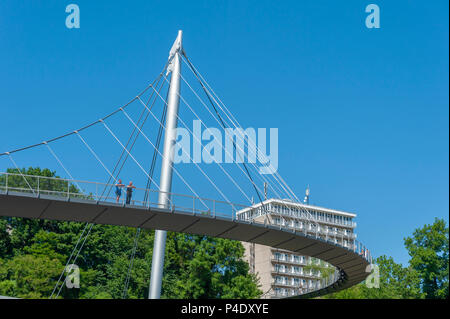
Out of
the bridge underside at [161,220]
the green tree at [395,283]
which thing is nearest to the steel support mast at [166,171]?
the bridge underside at [161,220]

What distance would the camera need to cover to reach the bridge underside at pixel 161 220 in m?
32.2

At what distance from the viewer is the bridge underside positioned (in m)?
32.2

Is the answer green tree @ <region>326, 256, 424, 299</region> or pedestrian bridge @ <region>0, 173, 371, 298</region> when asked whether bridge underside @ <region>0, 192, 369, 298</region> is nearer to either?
pedestrian bridge @ <region>0, 173, 371, 298</region>

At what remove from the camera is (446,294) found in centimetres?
7100

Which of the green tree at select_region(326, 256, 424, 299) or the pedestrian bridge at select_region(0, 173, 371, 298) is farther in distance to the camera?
the green tree at select_region(326, 256, 424, 299)

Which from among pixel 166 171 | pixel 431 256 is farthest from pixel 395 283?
pixel 166 171

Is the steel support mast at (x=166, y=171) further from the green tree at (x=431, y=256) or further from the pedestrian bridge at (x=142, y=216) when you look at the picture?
the green tree at (x=431, y=256)

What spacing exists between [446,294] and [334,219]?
71.3 m

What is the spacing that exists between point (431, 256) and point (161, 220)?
4881 cm

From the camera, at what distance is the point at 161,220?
35.2 meters

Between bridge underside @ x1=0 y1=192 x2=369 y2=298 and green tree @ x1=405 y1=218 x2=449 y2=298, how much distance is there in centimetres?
3475

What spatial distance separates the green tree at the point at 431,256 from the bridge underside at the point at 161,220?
34749 mm

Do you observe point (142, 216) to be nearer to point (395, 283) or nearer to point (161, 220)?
point (161, 220)

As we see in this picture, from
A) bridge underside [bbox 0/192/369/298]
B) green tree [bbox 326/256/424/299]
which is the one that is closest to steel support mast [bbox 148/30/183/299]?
bridge underside [bbox 0/192/369/298]
